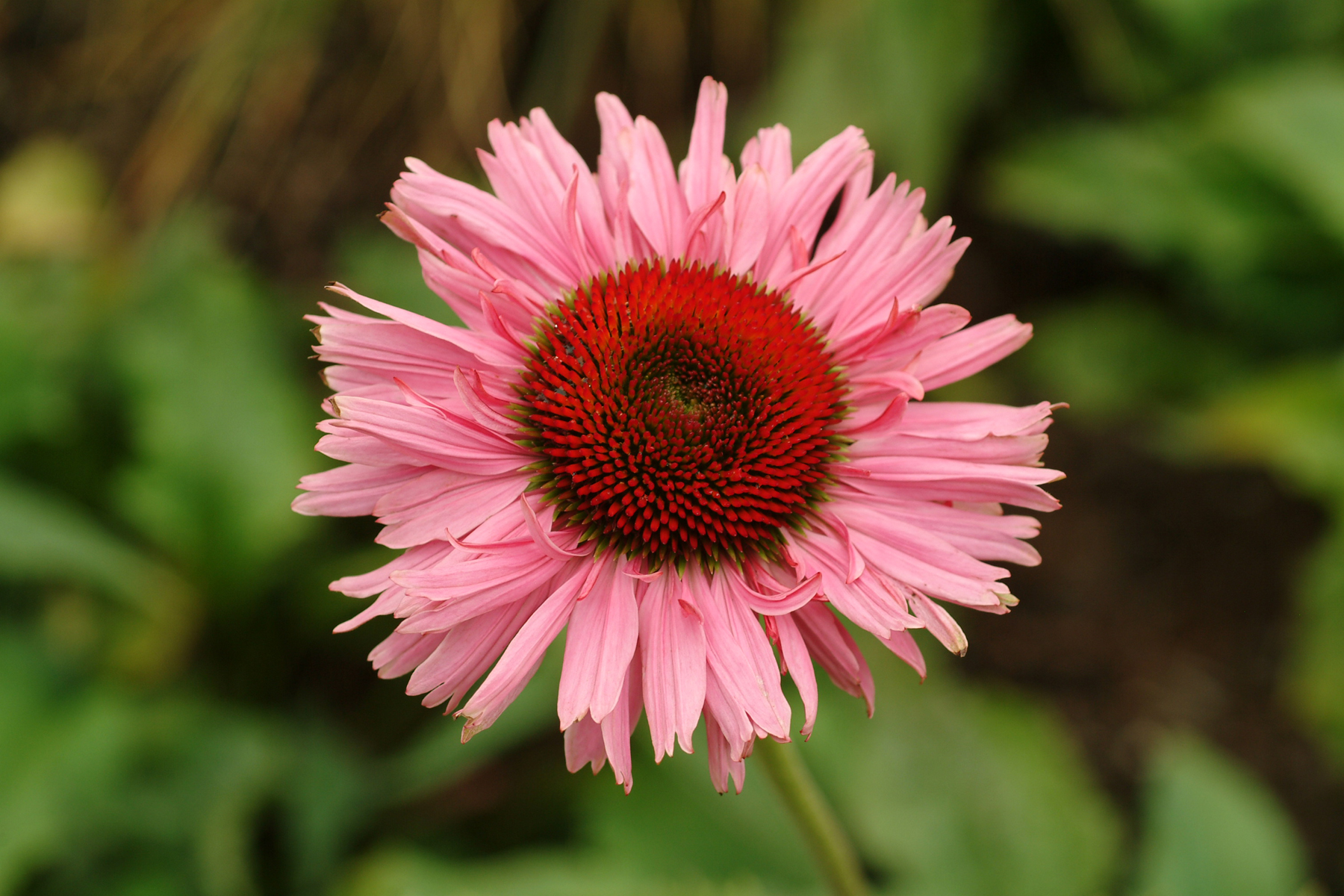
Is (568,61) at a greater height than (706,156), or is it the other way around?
(568,61)

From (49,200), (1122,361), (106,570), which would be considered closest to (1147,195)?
(1122,361)

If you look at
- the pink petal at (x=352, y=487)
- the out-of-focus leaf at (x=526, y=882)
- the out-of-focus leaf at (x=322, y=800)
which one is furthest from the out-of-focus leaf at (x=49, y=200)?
the pink petal at (x=352, y=487)

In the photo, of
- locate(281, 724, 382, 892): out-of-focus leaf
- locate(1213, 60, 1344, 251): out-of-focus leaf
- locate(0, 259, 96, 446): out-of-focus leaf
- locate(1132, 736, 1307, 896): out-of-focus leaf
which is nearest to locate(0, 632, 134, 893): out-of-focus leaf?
locate(281, 724, 382, 892): out-of-focus leaf

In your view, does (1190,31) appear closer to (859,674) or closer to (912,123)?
(912,123)

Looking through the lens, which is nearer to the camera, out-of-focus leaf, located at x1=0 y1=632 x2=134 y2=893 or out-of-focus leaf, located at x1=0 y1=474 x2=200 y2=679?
out-of-focus leaf, located at x1=0 y1=632 x2=134 y2=893

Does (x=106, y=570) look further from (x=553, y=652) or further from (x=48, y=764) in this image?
(x=553, y=652)

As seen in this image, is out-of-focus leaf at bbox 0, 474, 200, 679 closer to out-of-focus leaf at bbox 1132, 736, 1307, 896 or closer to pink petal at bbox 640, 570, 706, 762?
pink petal at bbox 640, 570, 706, 762

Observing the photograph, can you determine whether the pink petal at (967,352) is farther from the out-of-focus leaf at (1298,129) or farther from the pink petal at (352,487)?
the out-of-focus leaf at (1298,129)

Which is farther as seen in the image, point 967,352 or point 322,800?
point 322,800
